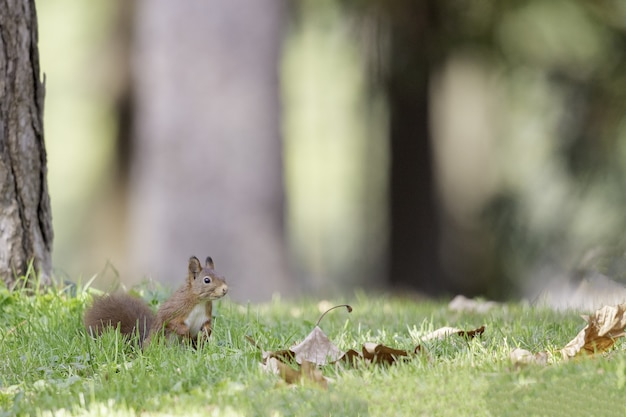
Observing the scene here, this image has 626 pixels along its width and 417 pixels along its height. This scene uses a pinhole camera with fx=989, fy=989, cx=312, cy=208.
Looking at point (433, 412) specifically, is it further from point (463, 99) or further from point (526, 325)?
point (463, 99)

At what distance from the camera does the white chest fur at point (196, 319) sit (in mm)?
4098

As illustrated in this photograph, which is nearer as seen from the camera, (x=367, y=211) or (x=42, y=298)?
(x=42, y=298)

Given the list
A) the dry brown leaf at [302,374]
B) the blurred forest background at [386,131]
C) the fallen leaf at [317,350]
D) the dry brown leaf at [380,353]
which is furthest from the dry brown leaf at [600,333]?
the blurred forest background at [386,131]

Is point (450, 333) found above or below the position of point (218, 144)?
below

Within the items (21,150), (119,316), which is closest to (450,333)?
(119,316)

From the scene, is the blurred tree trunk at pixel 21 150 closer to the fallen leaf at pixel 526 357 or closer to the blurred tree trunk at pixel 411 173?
the fallen leaf at pixel 526 357

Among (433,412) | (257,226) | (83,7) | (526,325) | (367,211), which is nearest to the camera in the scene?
(433,412)

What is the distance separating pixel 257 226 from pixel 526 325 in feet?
13.9

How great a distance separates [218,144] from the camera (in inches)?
333

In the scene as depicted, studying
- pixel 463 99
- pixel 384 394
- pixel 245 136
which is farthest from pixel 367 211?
pixel 384 394

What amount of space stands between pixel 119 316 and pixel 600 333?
1987 millimetres

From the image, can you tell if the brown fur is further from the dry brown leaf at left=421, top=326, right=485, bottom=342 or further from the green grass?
the dry brown leaf at left=421, top=326, right=485, bottom=342

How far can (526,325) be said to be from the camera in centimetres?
443

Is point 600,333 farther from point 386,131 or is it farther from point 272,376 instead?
point 386,131
